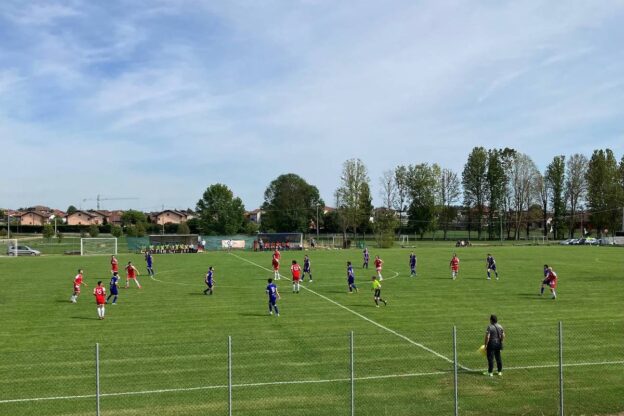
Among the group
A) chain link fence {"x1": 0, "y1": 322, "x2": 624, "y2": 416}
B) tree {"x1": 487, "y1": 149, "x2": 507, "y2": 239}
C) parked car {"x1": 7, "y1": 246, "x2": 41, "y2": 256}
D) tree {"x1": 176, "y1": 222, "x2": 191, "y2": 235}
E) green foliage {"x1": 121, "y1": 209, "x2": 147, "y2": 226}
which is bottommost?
chain link fence {"x1": 0, "y1": 322, "x2": 624, "y2": 416}

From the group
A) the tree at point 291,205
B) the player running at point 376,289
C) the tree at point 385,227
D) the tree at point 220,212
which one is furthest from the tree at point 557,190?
the player running at point 376,289

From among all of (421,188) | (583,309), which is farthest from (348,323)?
(421,188)

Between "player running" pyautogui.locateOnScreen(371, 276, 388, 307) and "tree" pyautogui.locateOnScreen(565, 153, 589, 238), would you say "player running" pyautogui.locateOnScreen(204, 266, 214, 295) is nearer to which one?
"player running" pyautogui.locateOnScreen(371, 276, 388, 307)

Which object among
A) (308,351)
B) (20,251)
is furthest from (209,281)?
(20,251)

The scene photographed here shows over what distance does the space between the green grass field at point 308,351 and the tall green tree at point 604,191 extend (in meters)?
91.2

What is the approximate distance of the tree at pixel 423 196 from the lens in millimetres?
122812

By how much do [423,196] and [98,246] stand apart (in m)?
71.8

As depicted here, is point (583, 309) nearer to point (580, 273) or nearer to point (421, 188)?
point (580, 273)

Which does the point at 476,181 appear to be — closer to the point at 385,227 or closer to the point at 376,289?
the point at 385,227

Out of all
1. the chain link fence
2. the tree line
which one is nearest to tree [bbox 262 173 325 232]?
the tree line

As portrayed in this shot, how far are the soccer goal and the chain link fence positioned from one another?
63.8 meters

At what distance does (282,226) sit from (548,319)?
11290cm

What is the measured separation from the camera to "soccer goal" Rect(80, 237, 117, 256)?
256 feet

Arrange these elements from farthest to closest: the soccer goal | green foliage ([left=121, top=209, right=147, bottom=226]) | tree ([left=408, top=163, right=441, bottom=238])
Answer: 1. green foliage ([left=121, top=209, right=147, bottom=226])
2. tree ([left=408, top=163, right=441, bottom=238])
3. the soccer goal
